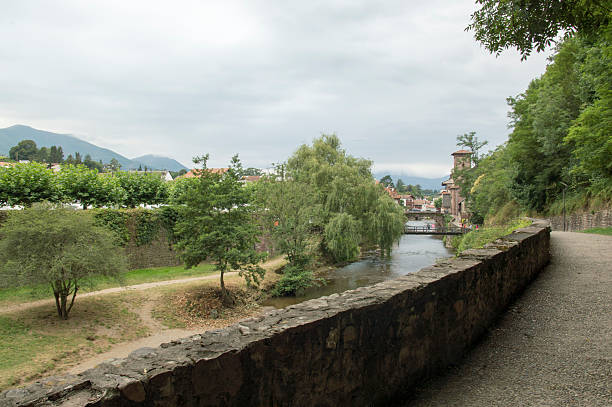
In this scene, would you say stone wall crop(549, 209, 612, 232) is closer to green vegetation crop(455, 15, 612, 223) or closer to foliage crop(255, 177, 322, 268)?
green vegetation crop(455, 15, 612, 223)

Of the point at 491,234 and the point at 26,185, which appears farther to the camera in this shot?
the point at 26,185

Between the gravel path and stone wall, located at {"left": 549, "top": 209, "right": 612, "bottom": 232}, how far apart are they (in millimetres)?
19764

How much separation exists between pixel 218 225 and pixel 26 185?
32.8 ft

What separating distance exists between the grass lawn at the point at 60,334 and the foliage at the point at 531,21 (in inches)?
574

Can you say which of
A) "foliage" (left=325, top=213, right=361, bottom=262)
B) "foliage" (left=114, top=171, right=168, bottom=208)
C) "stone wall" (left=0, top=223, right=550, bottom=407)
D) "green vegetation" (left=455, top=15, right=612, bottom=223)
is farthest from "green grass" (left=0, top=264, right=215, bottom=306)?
"green vegetation" (left=455, top=15, right=612, bottom=223)

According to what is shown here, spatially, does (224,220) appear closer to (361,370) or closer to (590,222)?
(361,370)

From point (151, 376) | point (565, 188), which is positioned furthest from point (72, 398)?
point (565, 188)

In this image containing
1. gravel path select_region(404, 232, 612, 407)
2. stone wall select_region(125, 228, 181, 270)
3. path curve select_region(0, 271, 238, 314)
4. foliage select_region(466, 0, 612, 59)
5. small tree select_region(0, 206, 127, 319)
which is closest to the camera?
gravel path select_region(404, 232, 612, 407)

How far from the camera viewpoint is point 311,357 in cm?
244

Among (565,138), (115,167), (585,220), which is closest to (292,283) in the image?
(565,138)

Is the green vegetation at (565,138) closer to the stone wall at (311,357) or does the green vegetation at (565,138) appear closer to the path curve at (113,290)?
the stone wall at (311,357)

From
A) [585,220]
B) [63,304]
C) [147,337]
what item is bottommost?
[147,337]

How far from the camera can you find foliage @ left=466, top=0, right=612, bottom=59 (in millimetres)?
6848

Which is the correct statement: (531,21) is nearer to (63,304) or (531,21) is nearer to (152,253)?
(63,304)
